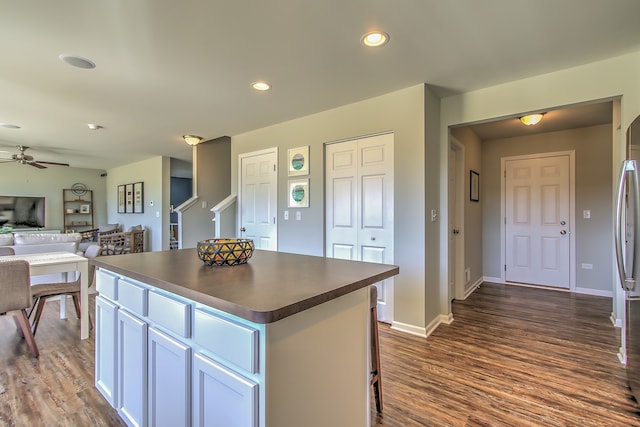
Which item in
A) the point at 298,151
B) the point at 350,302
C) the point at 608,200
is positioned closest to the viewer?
the point at 350,302

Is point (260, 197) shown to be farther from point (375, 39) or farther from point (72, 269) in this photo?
point (375, 39)

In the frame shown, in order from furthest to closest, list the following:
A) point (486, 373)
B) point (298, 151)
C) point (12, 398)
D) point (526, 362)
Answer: point (298, 151) → point (526, 362) → point (486, 373) → point (12, 398)

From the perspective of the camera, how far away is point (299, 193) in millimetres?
3857

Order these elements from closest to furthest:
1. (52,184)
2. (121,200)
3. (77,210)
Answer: (52,184)
(121,200)
(77,210)

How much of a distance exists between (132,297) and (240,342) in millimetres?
889

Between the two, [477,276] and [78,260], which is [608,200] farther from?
[78,260]

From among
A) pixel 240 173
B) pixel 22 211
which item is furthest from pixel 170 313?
pixel 22 211

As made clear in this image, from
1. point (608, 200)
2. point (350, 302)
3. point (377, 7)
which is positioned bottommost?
point (350, 302)

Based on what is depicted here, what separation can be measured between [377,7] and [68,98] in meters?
3.30

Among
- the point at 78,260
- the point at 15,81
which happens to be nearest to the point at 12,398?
the point at 78,260

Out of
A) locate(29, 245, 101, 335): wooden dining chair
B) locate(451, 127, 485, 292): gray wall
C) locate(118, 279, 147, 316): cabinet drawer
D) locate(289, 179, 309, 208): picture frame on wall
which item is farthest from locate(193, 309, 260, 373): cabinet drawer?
locate(451, 127, 485, 292): gray wall

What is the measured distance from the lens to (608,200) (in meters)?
4.27

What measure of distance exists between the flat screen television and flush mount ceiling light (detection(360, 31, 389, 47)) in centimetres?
968

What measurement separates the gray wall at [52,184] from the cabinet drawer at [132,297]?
9.00m
